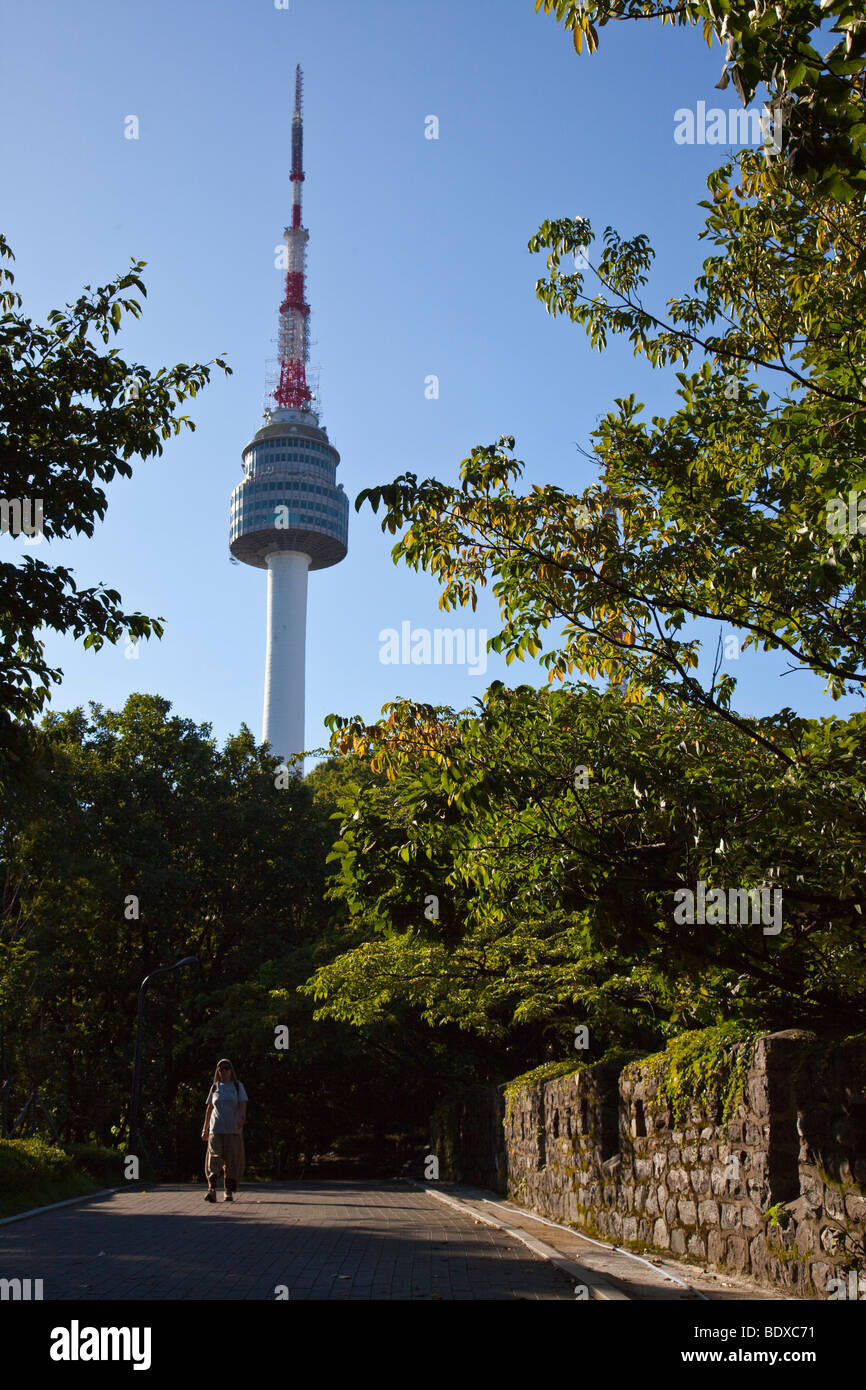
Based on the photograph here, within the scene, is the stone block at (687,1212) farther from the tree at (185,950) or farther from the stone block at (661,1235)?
the tree at (185,950)

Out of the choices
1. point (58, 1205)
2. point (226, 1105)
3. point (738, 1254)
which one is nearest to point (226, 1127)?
point (226, 1105)

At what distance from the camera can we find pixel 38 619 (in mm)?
10172

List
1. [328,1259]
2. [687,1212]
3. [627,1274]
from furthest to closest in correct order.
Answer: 1. [328,1259]
2. [687,1212]
3. [627,1274]

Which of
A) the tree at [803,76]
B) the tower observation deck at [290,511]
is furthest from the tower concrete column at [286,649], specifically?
the tree at [803,76]

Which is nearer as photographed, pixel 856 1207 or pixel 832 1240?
pixel 856 1207

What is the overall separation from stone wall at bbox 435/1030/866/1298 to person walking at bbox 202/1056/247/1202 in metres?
4.87

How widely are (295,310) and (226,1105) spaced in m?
117

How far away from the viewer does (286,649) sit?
134 m

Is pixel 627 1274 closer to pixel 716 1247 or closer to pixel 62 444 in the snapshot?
pixel 716 1247

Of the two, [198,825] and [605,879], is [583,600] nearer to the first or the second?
[605,879]

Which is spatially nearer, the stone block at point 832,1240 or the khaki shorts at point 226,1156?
→ the stone block at point 832,1240

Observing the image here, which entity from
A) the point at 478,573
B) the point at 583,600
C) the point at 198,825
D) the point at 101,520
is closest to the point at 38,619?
the point at 101,520

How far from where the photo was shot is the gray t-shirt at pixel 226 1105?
52.4 ft

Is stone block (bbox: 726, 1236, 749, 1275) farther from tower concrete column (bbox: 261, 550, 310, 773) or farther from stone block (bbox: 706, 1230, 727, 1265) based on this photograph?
tower concrete column (bbox: 261, 550, 310, 773)
